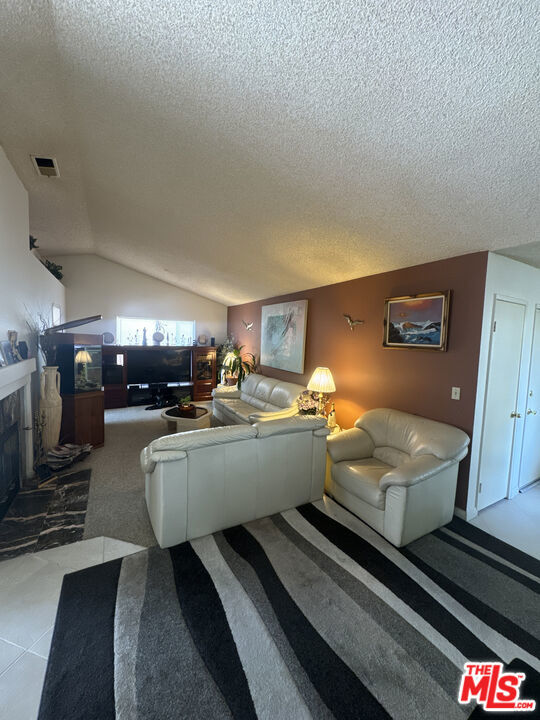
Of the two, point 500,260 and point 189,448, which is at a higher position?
point 500,260

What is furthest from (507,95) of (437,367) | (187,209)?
(187,209)

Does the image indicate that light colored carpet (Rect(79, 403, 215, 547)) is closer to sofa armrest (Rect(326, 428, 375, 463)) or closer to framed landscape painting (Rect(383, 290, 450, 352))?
sofa armrest (Rect(326, 428, 375, 463))

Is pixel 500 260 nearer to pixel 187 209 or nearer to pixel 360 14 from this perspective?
pixel 360 14

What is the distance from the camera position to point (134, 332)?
705 centimetres

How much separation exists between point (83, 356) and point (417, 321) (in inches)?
167

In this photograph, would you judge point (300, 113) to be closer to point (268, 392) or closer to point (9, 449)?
point (9, 449)

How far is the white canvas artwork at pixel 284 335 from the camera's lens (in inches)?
194

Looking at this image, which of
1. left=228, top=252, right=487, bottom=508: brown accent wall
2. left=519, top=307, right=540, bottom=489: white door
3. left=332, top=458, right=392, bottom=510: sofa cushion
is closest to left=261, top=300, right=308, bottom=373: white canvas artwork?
left=228, top=252, right=487, bottom=508: brown accent wall

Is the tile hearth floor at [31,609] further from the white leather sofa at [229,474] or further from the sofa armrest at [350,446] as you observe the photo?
the sofa armrest at [350,446]

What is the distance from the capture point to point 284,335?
5371 mm

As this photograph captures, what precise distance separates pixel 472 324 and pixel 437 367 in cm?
50

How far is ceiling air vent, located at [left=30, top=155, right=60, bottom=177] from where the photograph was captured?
2.88 metres

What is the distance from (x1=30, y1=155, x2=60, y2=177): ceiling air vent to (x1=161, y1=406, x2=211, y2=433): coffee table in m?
3.24

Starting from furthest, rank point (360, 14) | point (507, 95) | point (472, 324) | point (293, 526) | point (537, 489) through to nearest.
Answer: point (537, 489), point (472, 324), point (293, 526), point (507, 95), point (360, 14)
